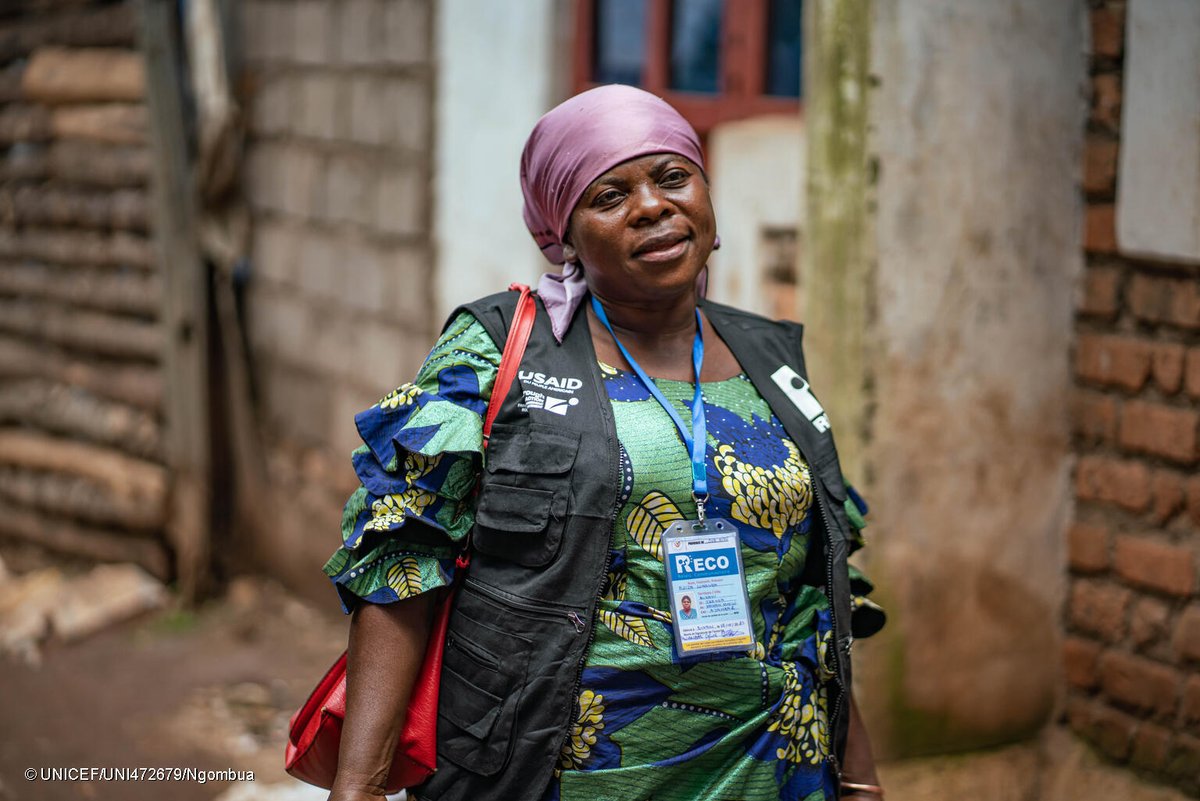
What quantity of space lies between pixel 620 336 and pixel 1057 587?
1.91m

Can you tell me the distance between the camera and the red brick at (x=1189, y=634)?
3295 millimetres

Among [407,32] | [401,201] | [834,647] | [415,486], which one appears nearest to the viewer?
[415,486]

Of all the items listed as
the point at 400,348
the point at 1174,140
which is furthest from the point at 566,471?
the point at 400,348

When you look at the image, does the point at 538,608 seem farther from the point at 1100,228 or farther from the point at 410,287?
the point at 410,287

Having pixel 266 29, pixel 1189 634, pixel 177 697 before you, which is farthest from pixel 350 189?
pixel 1189 634

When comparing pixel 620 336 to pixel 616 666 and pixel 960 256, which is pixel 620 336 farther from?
pixel 960 256

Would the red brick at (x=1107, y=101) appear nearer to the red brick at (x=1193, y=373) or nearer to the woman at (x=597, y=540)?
the red brick at (x=1193, y=373)

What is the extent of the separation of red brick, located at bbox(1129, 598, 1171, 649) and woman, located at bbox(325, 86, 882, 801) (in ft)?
4.92

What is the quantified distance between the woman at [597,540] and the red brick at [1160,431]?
56.0 inches

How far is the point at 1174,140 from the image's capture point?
3174mm

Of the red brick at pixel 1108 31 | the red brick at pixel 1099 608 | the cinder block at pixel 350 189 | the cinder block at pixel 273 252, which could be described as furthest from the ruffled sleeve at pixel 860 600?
the cinder block at pixel 273 252

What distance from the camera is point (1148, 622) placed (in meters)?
3.42

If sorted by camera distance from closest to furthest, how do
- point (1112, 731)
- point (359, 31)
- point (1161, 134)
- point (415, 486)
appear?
point (415, 486) < point (1161, 134) < point (1112, 731) < point (359, 31)

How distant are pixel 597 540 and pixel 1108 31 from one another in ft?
7.00
